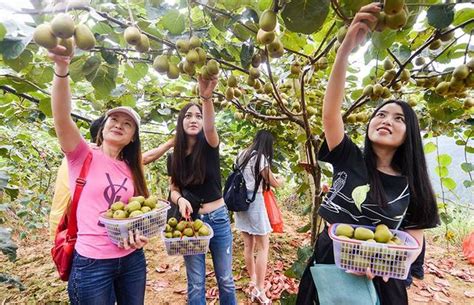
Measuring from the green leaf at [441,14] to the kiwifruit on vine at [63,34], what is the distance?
1015 millimetres

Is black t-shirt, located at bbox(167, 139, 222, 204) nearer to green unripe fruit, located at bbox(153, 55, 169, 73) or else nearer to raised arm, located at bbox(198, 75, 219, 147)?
raised arm, located at bbox(198, 75, 219, 147)

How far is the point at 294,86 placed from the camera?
2.28m

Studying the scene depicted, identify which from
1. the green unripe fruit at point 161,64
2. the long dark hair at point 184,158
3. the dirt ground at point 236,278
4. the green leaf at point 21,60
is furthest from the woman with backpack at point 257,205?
the green leaf at point 21,60

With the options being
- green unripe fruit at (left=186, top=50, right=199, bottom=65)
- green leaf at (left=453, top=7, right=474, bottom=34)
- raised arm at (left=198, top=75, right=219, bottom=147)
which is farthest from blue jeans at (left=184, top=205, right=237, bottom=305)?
green leaf at (left=453, top=7, right=474, bottom=34)

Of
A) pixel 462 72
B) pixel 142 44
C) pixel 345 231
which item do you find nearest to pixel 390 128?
pixel 462 72

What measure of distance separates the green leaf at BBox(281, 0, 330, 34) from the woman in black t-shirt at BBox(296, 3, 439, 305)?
0.49m

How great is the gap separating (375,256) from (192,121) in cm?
153

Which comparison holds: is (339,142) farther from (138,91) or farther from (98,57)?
(138,91)

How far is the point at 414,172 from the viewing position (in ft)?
5.02

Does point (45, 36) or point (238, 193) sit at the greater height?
point (45, 36)

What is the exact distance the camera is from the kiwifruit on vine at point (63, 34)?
0.84 metres

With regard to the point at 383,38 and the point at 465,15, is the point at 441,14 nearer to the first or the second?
the point at 383,38

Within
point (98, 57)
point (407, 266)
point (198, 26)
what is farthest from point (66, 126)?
point (407, 266)

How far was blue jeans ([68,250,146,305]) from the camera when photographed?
1.53 m
